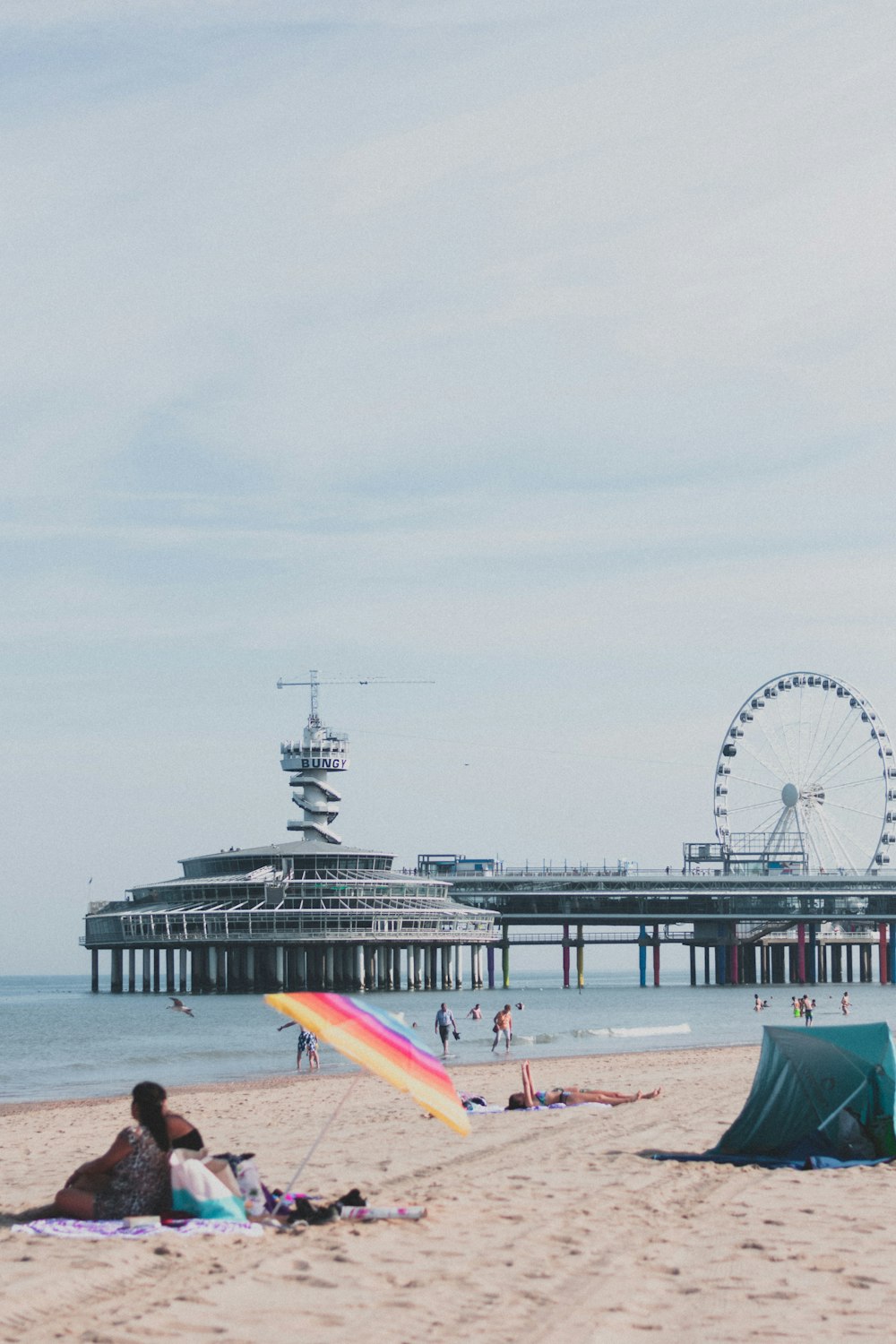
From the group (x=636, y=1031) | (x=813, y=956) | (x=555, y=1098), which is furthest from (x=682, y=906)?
(x=555, y=1098)

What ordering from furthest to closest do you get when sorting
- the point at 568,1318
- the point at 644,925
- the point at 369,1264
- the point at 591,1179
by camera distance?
the point at 644,925 → the point at 591,1179 → the point at 369,1264 → the point at 568,1318

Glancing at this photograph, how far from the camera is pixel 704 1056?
4003 cm

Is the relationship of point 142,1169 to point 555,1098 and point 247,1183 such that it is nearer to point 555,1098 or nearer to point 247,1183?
point 247,1183

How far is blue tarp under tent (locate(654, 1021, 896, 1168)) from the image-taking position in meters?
15.9

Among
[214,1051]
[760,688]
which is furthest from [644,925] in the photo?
[214,1051]

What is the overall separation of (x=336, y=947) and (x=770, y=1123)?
9606cm

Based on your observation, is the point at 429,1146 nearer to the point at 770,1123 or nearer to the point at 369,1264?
the point at 770,1123

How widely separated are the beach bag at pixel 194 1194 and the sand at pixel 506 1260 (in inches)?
16.1

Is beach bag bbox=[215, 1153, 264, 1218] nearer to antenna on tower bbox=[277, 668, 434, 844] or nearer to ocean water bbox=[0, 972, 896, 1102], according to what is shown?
ocean water bbox=[0, 972, 896, 1102]

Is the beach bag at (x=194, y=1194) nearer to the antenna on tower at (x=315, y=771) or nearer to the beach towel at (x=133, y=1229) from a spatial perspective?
the beach towel at (x=133, y=1229)

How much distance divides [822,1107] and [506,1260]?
6.70 m

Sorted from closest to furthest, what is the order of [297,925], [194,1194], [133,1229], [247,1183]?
[133,1229]
[194,1194]
[247,1183]
[297,925]

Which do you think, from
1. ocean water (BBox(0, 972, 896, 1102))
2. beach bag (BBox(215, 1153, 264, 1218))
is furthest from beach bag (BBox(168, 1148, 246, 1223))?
ocean water (BBox(0, 972, 896, 1102))

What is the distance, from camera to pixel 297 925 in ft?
359
